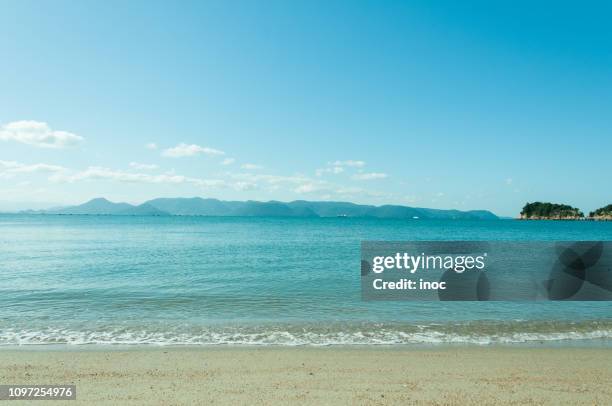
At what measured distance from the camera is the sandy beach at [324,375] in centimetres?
705

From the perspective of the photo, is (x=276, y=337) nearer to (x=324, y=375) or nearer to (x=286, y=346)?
(x=286, y=346)

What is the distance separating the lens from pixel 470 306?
1595cm

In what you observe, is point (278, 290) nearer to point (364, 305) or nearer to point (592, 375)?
point (364, 305)

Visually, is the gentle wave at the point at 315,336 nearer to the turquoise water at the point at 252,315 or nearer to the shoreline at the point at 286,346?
the turquoise water at the point at 252,315

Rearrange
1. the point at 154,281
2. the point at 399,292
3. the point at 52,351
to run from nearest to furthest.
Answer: the point at 52,351
the point at 399,292
the point at 154,281

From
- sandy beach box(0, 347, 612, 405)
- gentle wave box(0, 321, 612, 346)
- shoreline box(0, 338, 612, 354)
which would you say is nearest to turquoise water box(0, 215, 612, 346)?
gentle wave box(0, 321, 612, 346)

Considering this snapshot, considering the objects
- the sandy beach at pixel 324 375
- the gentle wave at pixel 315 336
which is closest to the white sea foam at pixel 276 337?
the gentle wave at pixel 315 336

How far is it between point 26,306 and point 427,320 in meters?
16.4

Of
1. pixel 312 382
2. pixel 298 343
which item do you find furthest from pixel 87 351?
pixel 312 382

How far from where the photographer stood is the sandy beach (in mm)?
7047

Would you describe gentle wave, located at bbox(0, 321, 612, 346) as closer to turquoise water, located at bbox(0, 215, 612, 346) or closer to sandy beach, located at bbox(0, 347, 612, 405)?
turquoise water, located at bbox(0, 215, 612, 346)

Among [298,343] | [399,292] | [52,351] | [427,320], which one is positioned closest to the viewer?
[52,351]

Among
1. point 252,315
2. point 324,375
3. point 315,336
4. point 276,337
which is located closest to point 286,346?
point 276,337

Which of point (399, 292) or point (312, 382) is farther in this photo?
point (399, 292)
